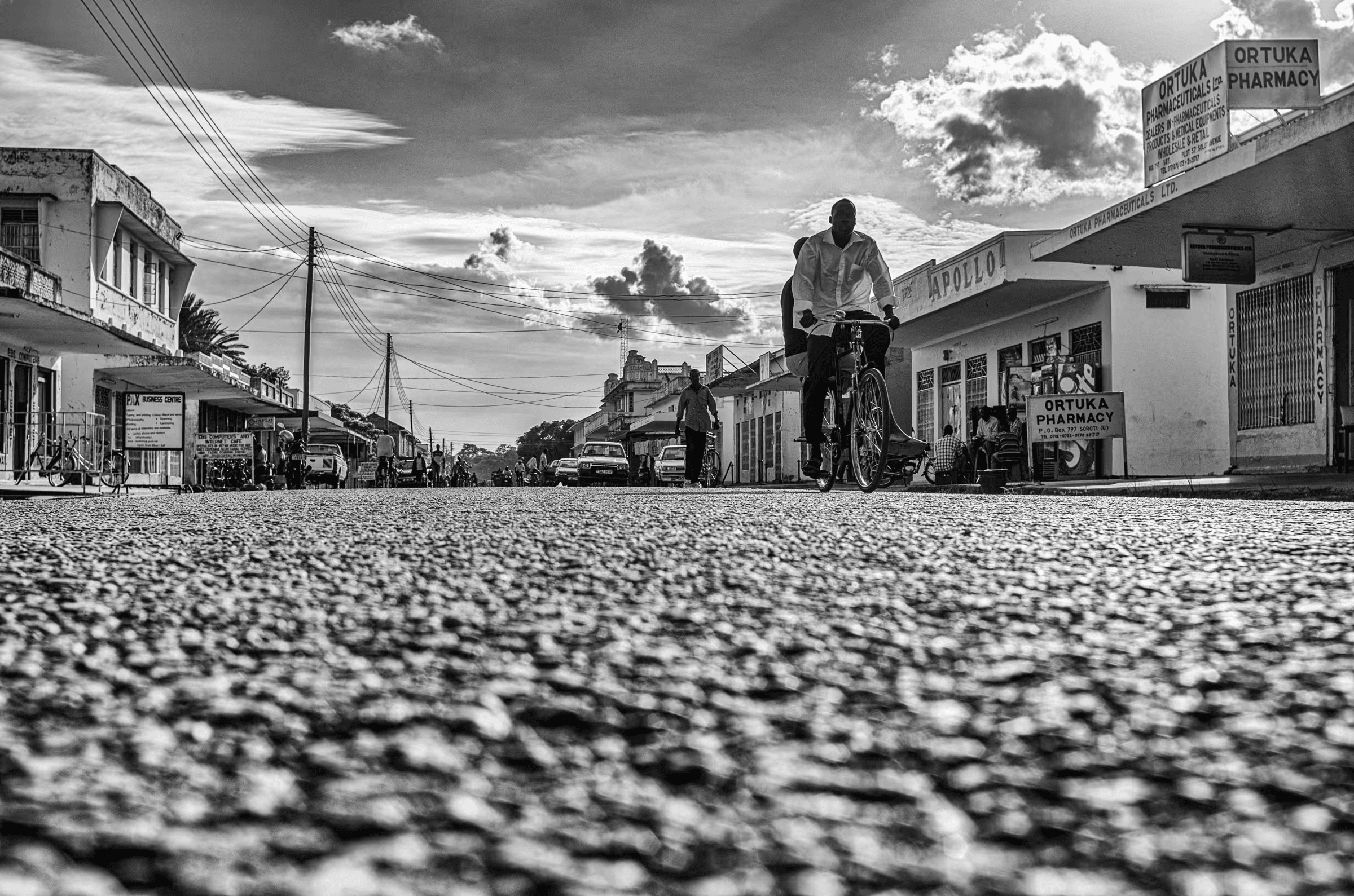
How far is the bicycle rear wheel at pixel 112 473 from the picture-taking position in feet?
57.4

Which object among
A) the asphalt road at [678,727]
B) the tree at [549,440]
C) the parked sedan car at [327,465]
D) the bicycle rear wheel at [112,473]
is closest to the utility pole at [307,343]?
the parked sedan car at [327,465]

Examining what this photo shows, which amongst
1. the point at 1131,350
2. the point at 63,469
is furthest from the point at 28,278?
the point at 1131,350

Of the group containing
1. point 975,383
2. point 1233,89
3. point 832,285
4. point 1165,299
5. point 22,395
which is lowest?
point 832,285

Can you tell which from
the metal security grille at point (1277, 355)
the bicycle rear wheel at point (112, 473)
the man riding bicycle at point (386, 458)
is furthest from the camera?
the man riding bicycle at point (386, 458)

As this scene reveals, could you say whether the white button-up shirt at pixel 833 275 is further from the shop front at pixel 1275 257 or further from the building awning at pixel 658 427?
the building awning at pixel 658 427

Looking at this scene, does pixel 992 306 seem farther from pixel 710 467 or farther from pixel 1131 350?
pixel 710 467

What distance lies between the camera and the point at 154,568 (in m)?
2.74

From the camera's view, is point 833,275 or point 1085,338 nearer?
point 833,275

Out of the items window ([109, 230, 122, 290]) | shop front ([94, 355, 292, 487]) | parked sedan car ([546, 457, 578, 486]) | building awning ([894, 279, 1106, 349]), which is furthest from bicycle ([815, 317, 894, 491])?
parked sedan car ([546, 457, 578, 486])

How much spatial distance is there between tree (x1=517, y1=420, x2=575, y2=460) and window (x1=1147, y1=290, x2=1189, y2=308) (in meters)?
89.8

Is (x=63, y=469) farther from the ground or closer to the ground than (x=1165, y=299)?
closer to the ground

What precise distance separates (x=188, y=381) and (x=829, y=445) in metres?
26.0

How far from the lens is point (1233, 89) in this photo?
15352 mm

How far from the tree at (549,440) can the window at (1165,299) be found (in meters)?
89.8
